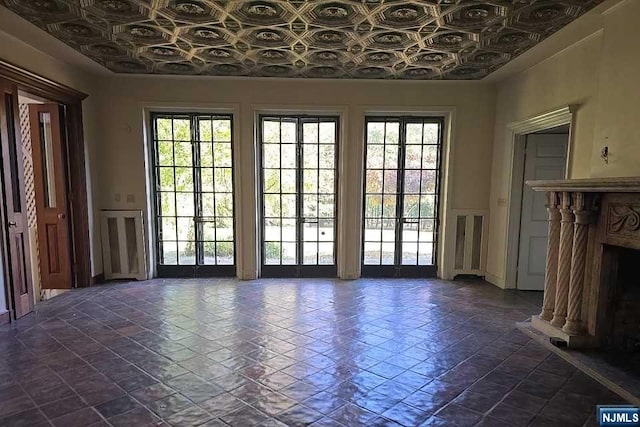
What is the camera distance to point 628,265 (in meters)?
3.32

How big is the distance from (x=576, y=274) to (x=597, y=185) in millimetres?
908

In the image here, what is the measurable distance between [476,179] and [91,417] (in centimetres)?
555

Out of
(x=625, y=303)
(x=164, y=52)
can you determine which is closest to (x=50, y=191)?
(x=164, y=52)

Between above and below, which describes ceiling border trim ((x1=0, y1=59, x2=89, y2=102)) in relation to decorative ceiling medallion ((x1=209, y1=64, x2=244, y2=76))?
below

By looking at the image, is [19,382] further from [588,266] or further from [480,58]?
[480,58]

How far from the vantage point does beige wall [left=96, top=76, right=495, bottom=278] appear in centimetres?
549

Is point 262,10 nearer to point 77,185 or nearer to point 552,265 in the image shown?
point 77,185

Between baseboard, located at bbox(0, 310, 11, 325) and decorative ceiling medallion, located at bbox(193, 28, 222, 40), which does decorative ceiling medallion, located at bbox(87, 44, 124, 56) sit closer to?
decorative ceiling medallion, located at bbox(193, 28, 222, 40)

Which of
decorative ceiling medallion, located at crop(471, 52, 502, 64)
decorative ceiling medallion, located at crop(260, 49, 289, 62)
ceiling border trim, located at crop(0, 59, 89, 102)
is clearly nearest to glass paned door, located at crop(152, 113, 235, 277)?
ceiling border trim, located at crop(0, 59, 89, 102)

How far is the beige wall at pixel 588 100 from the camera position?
3125 mm

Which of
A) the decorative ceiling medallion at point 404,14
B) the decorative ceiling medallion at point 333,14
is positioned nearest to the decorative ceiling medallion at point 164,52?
the decorative ceiling medallion at point 333,14

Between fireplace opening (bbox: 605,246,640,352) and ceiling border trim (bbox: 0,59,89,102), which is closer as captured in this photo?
fireplace opening (bbox: 605,246,640,352)

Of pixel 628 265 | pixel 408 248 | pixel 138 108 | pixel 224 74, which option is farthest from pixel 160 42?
pixel 628 265

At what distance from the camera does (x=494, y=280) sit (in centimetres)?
562
